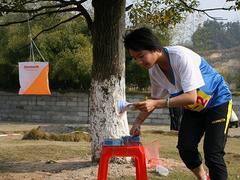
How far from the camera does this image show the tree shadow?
7.27 m

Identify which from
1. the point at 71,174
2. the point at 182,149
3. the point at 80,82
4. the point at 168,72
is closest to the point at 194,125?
the point at 182,149

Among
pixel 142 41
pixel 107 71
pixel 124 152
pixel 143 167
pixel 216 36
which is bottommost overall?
pixel 143 167

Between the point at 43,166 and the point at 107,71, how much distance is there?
1.71 meters

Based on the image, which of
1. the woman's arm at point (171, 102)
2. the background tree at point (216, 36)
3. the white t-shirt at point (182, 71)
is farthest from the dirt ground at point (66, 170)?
A: the background tree at point (216, 36)

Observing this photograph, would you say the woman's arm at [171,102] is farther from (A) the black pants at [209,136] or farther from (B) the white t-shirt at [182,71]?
(A) the black pants at [209,136]

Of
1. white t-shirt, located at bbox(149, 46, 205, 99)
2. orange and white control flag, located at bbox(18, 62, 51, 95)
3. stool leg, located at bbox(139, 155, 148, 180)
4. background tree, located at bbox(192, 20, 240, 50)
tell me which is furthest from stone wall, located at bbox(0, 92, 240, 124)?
white t-shirt, located at bbox(149, 46, 205, 99)

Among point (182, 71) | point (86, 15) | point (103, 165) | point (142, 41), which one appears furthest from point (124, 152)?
point (86, 15)

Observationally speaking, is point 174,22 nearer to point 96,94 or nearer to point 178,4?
point 178,4

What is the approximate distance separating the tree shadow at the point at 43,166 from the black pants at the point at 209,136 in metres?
3.06

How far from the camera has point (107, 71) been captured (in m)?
7.26

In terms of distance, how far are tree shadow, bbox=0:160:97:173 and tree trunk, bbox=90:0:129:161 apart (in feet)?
1.30

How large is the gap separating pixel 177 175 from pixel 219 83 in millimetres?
2694

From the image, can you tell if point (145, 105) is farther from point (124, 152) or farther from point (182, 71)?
point (124, 152)

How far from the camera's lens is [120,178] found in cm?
655
